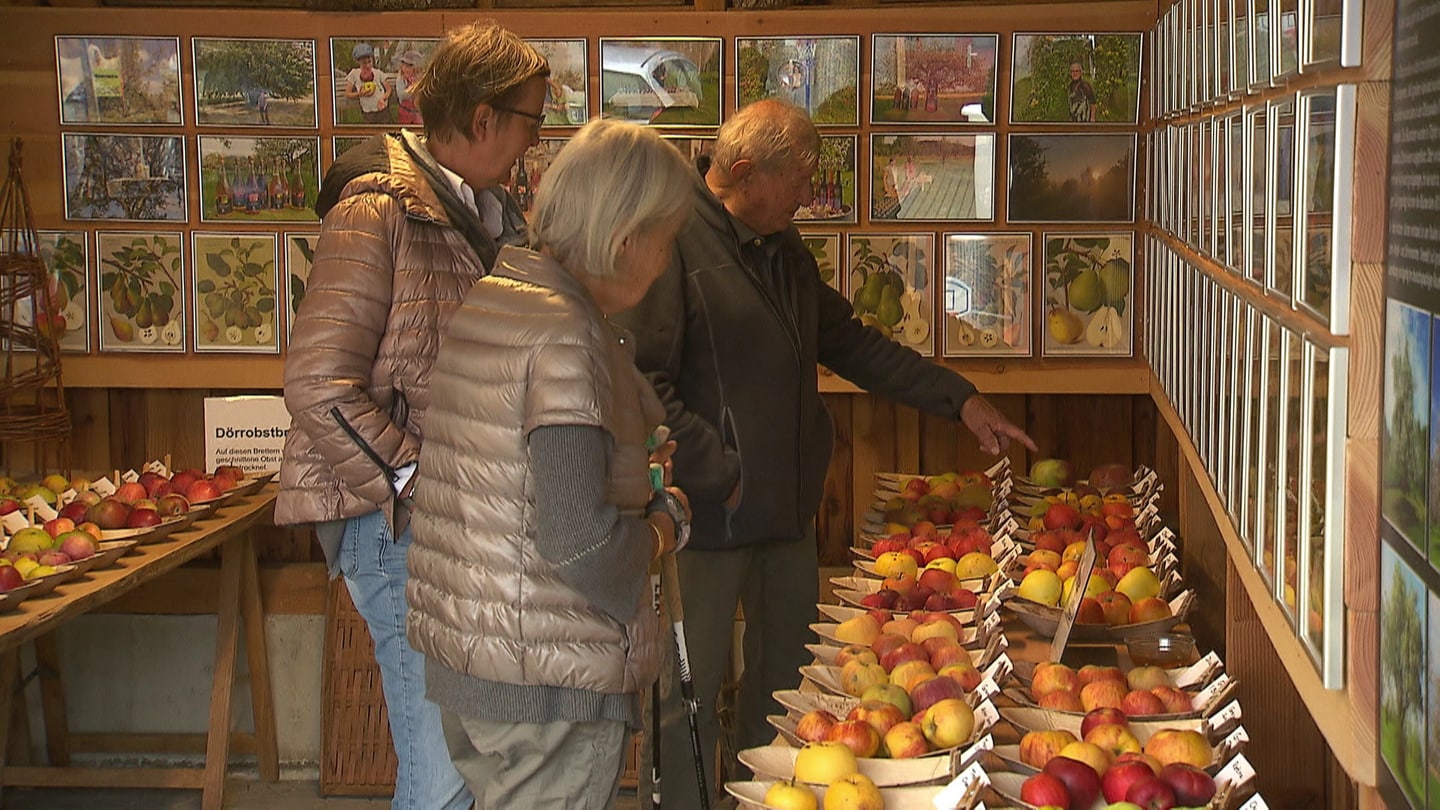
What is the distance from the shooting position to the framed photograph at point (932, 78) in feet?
16.6

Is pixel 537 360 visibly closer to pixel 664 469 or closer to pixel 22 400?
pixel 664 469

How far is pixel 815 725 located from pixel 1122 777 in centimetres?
57

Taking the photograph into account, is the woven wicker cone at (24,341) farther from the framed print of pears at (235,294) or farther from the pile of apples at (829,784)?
the pile of apples at (829,784)

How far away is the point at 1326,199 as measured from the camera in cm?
175

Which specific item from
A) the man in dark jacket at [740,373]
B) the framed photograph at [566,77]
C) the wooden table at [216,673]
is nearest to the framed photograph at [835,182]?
the framed photograph at [566,77]

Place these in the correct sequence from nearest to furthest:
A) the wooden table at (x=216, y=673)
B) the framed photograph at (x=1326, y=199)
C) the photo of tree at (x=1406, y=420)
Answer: the photo of tree at (x=1406, y=420), the framed photograph at (x=1326, y=199), the wooden table at (x=216, y=673)

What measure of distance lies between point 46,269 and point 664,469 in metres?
3.15

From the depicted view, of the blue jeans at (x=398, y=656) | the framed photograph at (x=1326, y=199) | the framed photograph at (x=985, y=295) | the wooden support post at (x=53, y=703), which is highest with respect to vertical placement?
the framed photograph at (x=1326, y=199)

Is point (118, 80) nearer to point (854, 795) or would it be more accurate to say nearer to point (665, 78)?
point (665, 78)

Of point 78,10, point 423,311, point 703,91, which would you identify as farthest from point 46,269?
point 423,311

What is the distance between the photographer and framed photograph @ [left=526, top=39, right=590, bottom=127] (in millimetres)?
5184

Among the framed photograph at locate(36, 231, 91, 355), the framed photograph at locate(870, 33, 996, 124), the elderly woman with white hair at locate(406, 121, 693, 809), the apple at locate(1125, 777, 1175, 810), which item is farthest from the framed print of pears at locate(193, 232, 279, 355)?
the apple at locate(1125, 777, 1175, 810)

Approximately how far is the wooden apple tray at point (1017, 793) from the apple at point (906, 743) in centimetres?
16

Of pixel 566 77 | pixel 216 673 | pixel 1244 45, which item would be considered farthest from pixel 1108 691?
pixel 216 673
